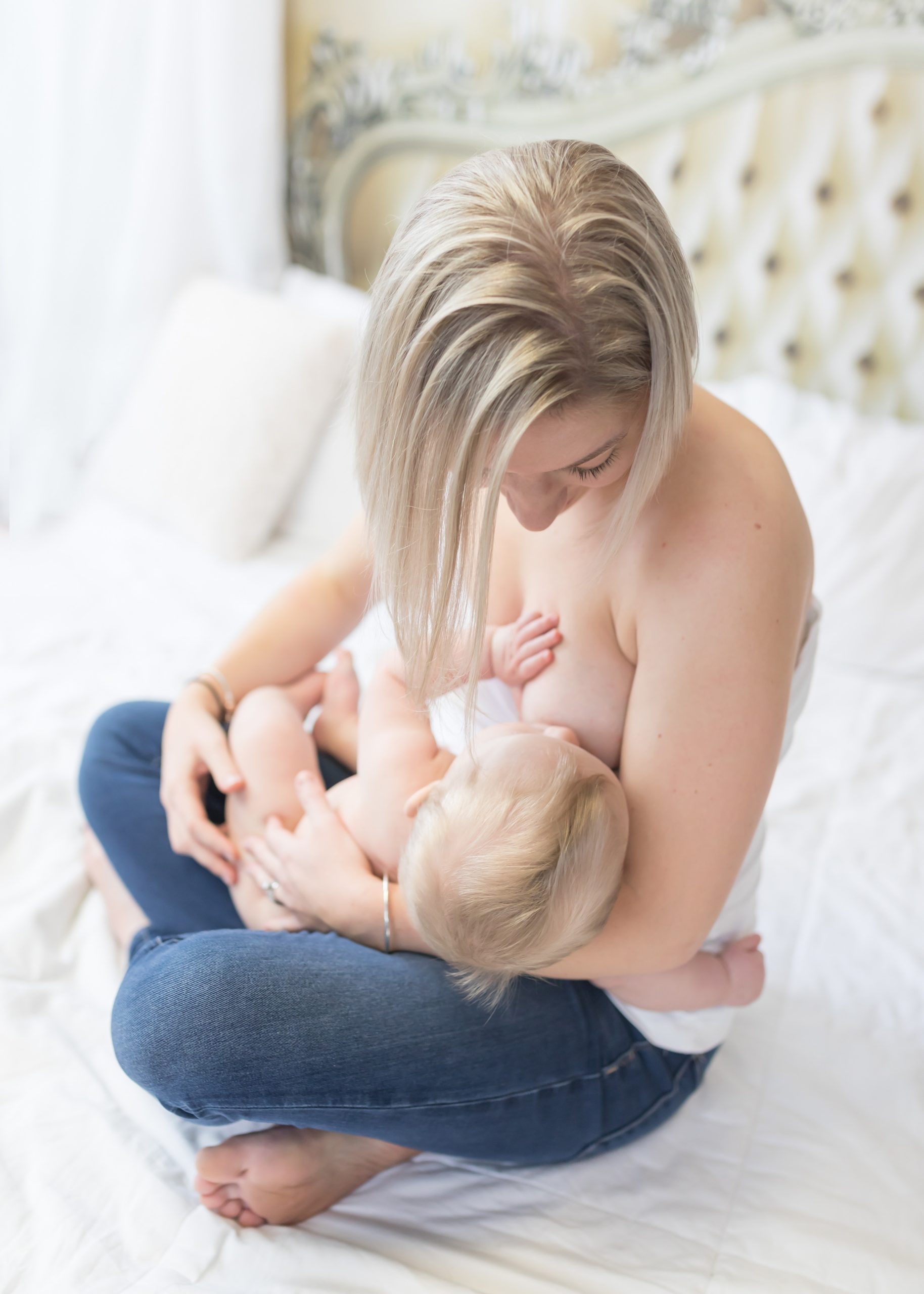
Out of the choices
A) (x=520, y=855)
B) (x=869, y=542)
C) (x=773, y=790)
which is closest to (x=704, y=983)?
(x=520, y=855)

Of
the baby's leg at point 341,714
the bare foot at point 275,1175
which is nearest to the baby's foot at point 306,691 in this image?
the baby's leg at point 341,714

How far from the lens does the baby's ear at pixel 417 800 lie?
99 cm

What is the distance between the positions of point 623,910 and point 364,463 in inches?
18.3

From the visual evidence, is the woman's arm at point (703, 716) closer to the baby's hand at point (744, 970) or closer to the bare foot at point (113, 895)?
the baby's hand at point (744, 970)

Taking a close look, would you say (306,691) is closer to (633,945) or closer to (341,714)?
(341,714)

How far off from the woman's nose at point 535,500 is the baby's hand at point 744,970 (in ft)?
1.74

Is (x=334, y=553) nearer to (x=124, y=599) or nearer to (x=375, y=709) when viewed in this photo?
(x=375, y=709)

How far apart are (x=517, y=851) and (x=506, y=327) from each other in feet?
1.42

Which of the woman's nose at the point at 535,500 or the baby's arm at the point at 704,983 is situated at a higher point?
the woman's nose at the point at 535,500

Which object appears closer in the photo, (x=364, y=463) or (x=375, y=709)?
(x=364, y=463)

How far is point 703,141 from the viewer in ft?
6.49

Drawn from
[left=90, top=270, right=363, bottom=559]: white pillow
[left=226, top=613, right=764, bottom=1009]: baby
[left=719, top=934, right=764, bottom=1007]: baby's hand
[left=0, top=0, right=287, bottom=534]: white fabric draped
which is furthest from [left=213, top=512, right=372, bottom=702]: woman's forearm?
[left=0, top=0, right=287, bottom=534]: white fabric draped

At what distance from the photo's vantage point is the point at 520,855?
0.87 m

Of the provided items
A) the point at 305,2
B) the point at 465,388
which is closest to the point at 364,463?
the point at 465,388
